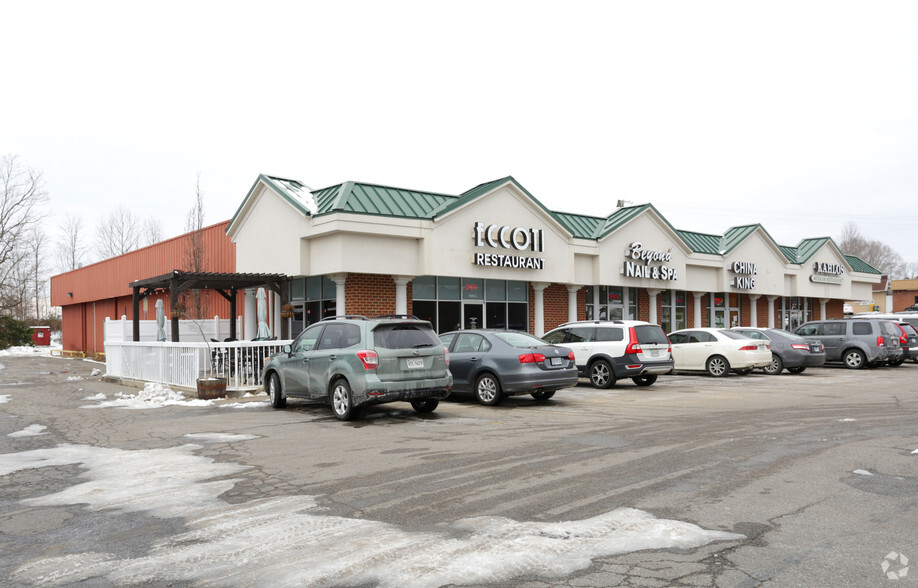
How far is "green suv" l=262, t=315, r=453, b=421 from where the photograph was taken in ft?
37.3

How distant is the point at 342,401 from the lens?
38.5ft

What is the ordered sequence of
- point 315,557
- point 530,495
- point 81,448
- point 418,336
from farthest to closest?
point 418,336 → point 81,448 → point 530,495 → point 315,557

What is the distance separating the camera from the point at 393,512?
5922 mm

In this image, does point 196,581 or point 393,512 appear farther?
point 393,512

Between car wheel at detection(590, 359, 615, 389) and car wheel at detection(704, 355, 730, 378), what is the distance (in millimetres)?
5073

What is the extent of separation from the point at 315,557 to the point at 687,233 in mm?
29424

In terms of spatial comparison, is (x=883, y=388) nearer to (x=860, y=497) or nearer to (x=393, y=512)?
(x=860, y=497)

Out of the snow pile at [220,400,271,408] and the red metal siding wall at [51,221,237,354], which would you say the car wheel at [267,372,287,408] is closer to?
the snow pile at [220,400,271,408]

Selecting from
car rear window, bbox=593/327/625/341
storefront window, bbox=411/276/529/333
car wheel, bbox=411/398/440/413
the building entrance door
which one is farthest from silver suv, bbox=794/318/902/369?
car wheel, bbox=411/398/440/413

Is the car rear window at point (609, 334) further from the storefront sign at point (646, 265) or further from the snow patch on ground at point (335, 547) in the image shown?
the snow patch on ground at point (335, 547)

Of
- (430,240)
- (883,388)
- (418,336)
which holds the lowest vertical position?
(883,388)

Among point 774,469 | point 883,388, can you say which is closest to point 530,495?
point 774,469

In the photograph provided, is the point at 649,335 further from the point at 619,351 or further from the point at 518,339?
the point at 518,339

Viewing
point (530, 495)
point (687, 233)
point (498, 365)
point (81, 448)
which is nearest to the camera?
point (530, 495)
